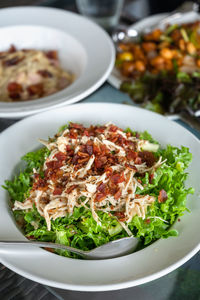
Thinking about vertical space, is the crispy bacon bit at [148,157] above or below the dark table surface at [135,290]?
above

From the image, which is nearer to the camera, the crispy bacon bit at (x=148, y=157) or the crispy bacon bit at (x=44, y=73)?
the crispy bacon bit at (x=148, y=157)

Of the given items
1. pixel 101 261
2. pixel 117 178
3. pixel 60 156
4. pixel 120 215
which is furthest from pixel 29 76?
pixel 101 261

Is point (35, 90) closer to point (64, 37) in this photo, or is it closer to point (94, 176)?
point (64, 37)

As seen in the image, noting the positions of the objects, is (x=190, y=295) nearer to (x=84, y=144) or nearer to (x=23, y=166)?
(x=84, y=144)

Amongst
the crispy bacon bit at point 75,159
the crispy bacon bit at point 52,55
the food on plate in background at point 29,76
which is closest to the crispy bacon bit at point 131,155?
the crispy bacon bit at point 75,159

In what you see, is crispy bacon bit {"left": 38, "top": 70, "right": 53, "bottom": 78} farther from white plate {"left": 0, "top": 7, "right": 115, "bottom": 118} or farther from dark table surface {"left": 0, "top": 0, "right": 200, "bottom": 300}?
dark table surface {"left": 0, "top": 0, "right": 200, "bottom": 300}

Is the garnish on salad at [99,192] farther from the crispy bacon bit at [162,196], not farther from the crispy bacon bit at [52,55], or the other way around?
the crispy bacon bit at [52,55]
